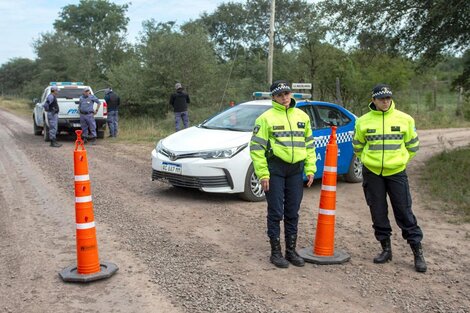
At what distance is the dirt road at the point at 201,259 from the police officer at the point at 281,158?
12.1 inches

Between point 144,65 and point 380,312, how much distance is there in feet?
72.5

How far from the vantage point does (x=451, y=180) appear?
9312mm

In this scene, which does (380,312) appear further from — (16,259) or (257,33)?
(257,33)

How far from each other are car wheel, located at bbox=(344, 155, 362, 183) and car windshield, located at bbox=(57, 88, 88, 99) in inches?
395

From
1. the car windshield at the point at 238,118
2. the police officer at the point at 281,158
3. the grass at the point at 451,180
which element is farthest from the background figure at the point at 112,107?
the police officer at the point at 281,158

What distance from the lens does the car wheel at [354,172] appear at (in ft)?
30.7

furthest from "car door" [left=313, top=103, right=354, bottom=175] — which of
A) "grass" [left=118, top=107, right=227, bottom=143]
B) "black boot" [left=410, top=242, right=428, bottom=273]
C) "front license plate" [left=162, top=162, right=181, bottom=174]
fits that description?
"grass" [left=118, top=107, right=227, bottom=143]

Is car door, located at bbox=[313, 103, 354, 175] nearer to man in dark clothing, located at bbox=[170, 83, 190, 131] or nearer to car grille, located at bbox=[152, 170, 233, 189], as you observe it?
car grille, located at bbox=[152, 170, 233, 189]

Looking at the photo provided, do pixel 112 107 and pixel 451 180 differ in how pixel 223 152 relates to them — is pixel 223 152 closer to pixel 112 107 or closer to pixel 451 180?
pixel 451 180

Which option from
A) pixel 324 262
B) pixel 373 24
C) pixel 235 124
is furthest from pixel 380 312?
pixel 373 24

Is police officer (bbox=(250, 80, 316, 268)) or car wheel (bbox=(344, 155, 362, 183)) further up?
police officer (bbox=(250, 80, 316, 268))

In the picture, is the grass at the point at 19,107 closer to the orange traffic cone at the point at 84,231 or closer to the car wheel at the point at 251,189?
the car wheel at the point at 251,189

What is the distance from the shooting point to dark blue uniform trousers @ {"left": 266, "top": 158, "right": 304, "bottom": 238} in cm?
504

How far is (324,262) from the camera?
16.9ft
